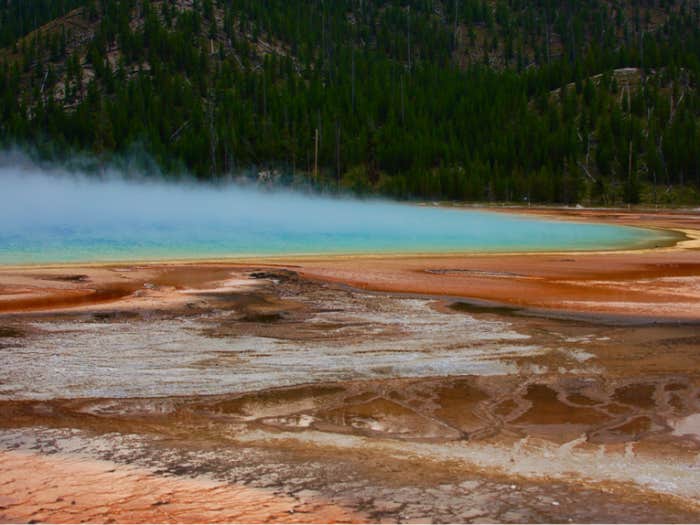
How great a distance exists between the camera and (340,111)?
431ft

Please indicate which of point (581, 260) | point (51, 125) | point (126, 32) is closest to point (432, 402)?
point (581, 260)

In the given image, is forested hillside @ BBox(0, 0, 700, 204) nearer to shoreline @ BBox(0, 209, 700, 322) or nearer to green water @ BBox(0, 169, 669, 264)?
green water @ BBox(0, 169, 669, 264)

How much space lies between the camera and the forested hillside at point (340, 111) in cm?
10588

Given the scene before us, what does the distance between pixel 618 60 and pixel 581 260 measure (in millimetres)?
120730

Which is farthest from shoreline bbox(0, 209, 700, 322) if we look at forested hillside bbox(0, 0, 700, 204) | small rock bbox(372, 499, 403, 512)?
forested hillside bbox(0, 0, 700, 204)

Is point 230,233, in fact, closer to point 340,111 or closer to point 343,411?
point 343,411

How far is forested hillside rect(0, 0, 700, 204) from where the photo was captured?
106 meters

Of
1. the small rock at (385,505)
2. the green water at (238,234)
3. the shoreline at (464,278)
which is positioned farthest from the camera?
the green water at (238,234)

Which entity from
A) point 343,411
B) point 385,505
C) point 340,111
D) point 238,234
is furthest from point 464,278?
point 340,111

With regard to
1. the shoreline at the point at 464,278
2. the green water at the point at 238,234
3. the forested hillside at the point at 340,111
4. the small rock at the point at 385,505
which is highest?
the forested hillside at the point at 340,111

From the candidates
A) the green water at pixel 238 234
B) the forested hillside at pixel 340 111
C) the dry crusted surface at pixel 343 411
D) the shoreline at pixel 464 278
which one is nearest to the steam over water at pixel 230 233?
the green water at pixel 238 234

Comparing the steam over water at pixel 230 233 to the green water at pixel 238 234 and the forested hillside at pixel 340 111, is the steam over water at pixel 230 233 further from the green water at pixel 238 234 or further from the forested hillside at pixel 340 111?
the forested hillside at pixel 340 111

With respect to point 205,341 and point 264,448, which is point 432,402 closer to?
point 264,448

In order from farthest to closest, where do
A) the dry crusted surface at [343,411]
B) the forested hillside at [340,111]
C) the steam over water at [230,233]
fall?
the forested hillside at [340,111], the steam over water at [230,233], the dry crusted surface at [343,411]
